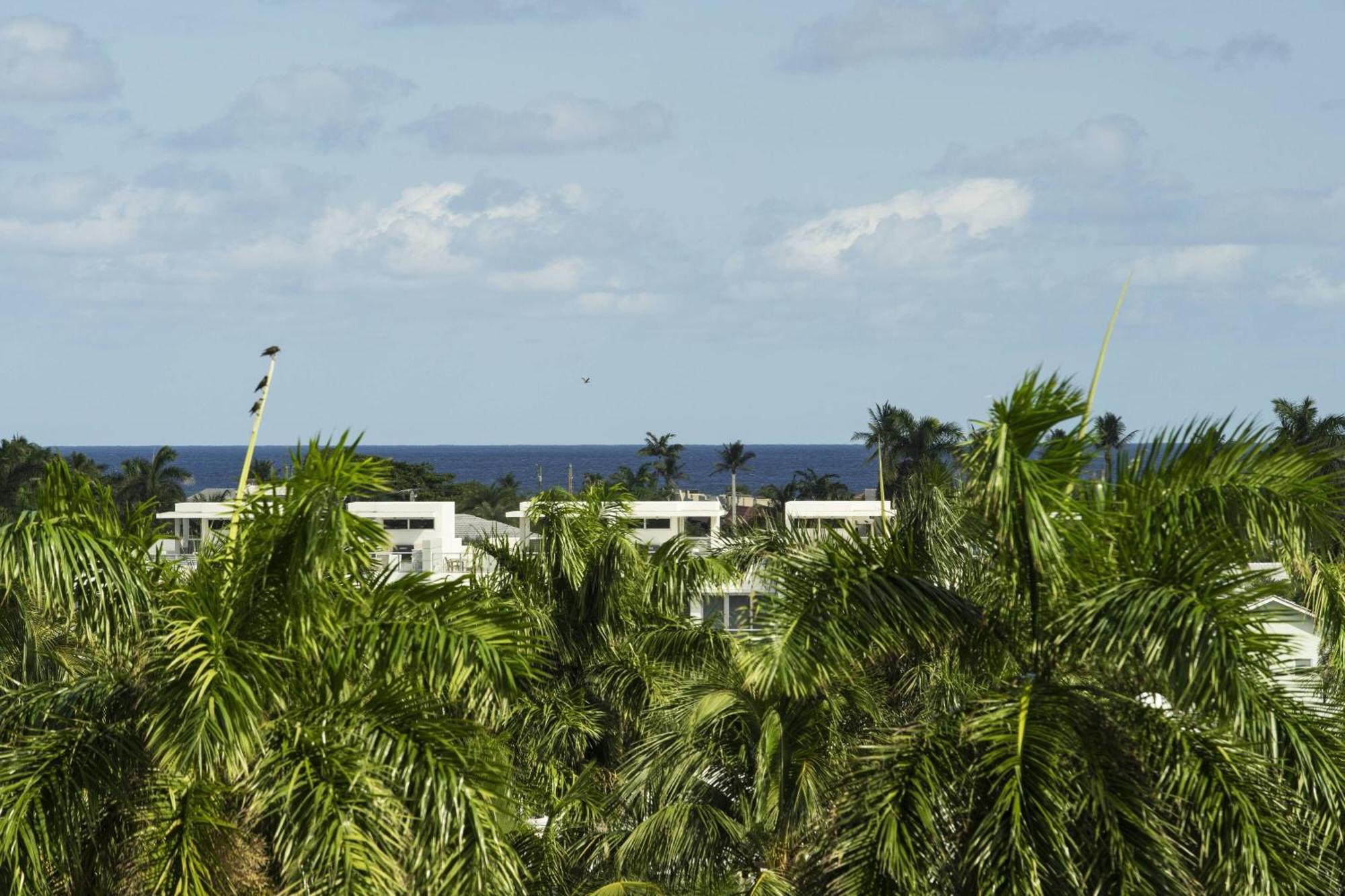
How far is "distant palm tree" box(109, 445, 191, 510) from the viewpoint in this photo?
87688 millimetres

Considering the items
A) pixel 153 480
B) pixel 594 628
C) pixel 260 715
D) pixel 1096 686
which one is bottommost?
pixel 594 628

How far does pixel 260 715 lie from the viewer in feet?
28.6

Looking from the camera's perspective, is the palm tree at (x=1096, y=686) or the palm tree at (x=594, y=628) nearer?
the palm tree at (x=1096, y=686)

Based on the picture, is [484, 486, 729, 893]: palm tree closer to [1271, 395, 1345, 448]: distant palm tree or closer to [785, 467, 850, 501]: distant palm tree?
[1271, 395, 1345, 448]: distant palm tree

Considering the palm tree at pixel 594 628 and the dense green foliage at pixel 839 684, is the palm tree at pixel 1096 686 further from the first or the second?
the palm tree at pixel 594 628

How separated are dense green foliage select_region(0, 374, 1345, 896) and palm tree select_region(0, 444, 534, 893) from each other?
0.02 m

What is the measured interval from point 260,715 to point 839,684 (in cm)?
376

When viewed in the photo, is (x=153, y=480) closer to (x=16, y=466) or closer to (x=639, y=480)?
(x=16, y=466)

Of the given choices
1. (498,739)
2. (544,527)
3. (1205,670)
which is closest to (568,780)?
(544,527)

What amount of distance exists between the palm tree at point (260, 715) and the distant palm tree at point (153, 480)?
79322 millimetres

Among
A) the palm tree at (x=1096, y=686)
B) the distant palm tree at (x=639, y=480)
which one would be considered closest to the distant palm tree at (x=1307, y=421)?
the distant palm tree at (x=639, y=480)

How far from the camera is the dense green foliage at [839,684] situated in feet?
27.6

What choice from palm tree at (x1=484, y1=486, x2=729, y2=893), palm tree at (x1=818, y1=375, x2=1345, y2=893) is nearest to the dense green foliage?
palm tree at (x1=818, y1=375, x2=1345, y2=893)

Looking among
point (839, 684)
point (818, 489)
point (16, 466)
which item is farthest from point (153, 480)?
point (839, 684)
